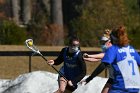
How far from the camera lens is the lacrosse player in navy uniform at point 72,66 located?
35.5ft

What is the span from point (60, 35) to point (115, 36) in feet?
84.0

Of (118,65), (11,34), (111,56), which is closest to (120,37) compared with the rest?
(111,56)

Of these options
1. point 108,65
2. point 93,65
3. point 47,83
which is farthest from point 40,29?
point 108,65

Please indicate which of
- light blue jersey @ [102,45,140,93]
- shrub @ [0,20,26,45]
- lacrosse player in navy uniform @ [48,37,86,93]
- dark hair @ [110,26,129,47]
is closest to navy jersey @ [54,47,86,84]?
lacrosse player in navy uniform @ [48,37,86,93]

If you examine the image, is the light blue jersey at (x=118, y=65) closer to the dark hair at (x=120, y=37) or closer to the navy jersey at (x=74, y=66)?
the dark hair at (x=120, y=37)

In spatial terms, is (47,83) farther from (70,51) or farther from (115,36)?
(115,36)

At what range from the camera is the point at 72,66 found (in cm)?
1089

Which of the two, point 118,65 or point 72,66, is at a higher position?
point 118,65

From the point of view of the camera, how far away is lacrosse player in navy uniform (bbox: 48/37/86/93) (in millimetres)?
10820

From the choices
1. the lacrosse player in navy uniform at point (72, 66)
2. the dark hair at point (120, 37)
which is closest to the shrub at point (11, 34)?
the lacrosse player in navy uniform at point (72, 66)

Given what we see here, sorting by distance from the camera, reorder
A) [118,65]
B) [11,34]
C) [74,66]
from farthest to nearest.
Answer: [11,34] < [74,66] < [118,65]

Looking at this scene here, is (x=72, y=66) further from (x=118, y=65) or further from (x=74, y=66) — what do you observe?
(x=118, y=65)

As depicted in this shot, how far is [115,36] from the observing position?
7.45 metres

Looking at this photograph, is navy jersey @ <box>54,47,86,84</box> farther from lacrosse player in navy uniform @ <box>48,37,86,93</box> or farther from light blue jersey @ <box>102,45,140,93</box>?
light blue jersey @ <box>102,45,140,93</box>
